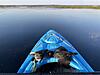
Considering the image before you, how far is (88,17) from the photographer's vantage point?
25.8m

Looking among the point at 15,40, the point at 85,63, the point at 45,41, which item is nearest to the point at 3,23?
the point at 15,40

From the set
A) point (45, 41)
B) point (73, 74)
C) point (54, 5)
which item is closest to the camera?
point (73, 74)

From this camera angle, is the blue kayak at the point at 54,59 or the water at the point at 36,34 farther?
the water at the point at 36,34

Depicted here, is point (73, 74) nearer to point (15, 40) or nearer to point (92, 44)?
point (92, 44)

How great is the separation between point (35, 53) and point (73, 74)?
3.02m

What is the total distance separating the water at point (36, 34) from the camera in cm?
1507

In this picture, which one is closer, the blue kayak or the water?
the blue kayak

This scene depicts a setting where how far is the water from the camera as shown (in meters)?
15.1

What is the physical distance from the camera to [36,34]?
19.5 m

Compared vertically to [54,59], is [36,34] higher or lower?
higher

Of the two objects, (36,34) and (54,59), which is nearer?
(54,59)

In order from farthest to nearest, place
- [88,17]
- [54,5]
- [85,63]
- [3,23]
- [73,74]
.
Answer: [54,5], [88,17], [3,23], [85,63], [73,74]
